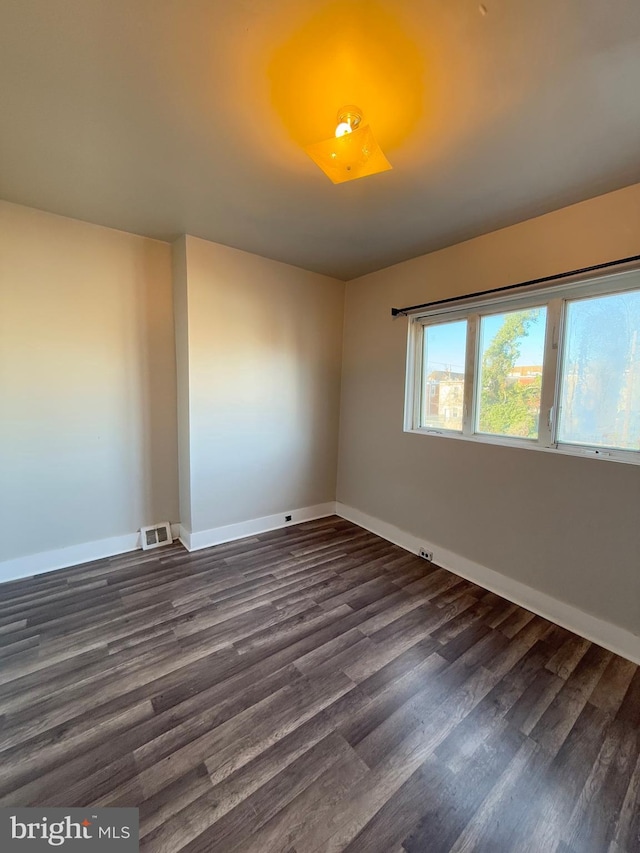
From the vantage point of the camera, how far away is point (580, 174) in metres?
1.74

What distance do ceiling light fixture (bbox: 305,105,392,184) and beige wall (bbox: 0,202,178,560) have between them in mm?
1931

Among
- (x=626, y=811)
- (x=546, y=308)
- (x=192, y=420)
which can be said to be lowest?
(x=626, y=811)

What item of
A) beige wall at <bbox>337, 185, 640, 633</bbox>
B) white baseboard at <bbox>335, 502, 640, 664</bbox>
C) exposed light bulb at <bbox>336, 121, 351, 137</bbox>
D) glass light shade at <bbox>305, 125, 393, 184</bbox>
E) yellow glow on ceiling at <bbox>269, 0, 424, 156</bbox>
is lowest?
white baseboard at <bbox>335, 502, 640, 664</bbox>

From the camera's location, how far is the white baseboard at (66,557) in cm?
238

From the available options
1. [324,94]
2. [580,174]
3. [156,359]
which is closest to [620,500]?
[580,174]

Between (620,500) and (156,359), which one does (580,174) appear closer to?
(620,500)

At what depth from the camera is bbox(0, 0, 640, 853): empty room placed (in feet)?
3.72

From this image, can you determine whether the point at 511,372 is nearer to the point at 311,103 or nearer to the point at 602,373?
the point at 602,373

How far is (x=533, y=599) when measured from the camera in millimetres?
2234

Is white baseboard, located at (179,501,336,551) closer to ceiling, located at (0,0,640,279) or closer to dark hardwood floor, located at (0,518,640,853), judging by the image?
dark hardwood floor, located at (0,518,640,853)

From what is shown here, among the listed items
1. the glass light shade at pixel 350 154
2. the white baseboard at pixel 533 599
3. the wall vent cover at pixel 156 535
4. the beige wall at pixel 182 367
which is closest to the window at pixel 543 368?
the white baseboard at pixel 533 599

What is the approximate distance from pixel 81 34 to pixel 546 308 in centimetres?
262

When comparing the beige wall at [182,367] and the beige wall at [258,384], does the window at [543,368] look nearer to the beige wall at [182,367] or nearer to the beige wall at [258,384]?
the beige wall at [258,384]

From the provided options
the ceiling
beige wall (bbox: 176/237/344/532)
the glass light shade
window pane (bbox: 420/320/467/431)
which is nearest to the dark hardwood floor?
beige wall (bbox: 176/237/344/532)
